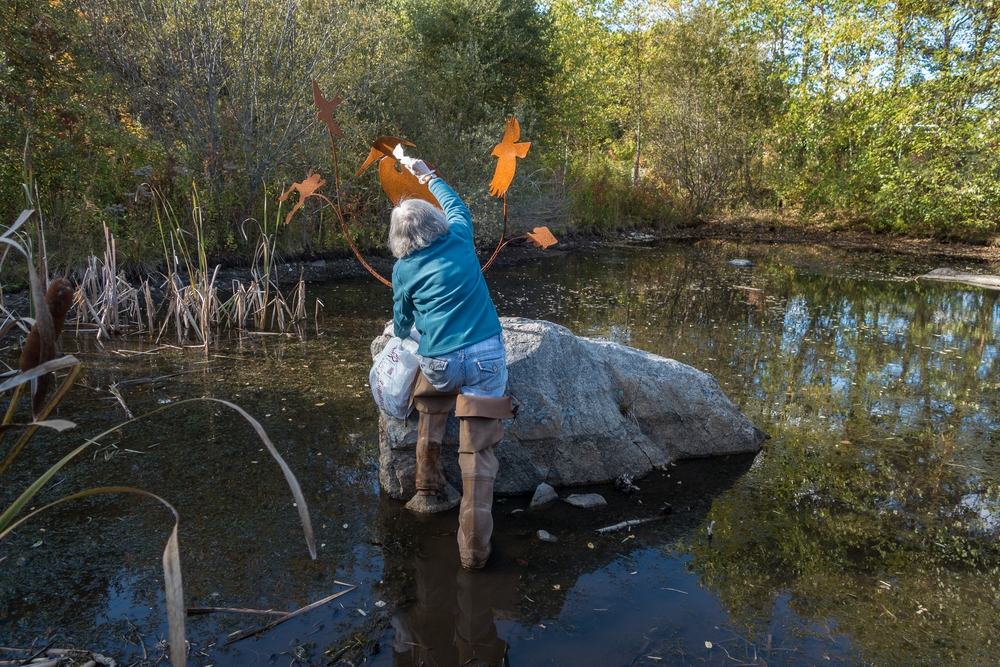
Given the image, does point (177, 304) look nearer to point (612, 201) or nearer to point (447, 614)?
point (447, 614)

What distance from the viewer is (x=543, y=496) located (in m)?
5.07

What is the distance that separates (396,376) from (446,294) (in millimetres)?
837

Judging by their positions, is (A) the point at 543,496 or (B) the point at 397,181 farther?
(B) the point at 397,181

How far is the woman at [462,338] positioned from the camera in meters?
4.17

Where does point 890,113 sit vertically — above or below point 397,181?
above

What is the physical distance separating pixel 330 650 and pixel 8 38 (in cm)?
1111

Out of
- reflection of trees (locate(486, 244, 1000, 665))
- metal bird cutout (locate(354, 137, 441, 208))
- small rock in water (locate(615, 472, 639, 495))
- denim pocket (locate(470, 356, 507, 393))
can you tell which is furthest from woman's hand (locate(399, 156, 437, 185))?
reflection of trees (locate(486, 244, 1000, 665))

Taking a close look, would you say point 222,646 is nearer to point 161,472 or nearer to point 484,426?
point 484,426

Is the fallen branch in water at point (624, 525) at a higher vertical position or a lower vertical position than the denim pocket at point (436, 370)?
lower

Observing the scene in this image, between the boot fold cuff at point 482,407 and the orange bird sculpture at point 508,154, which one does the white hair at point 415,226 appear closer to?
the boot fold cuff at point 482,407

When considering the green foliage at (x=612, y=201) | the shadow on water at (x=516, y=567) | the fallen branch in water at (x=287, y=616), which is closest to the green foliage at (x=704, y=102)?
the green foliage at (x=612, y=201)

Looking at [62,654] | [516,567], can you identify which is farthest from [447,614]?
[62,654]

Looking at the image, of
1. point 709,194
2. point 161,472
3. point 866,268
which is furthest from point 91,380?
point 709,194

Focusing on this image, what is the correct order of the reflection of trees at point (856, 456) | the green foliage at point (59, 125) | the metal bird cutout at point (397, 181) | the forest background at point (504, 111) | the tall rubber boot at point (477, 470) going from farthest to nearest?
1. the forest background at point (504, 111)
2. the green foliage at point (59, 125)
3. the metal bird cutout at point (397, 181)
4. the tall rubber boot at point (477, 470)
5. the reflection of trees at point (856, 456)
